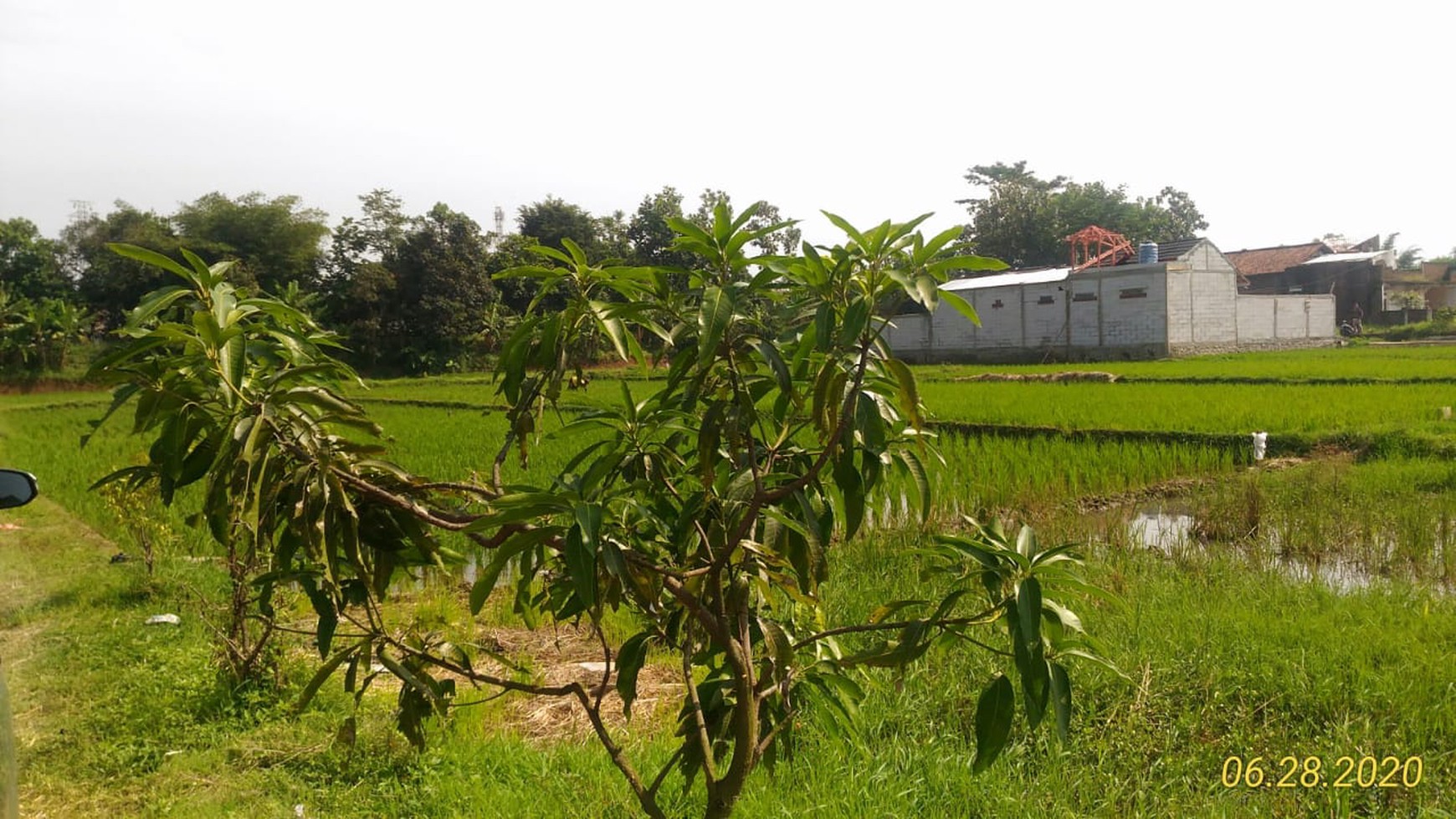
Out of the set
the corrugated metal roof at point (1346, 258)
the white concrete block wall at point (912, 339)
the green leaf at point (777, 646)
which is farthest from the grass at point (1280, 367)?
the green leaf at point (777, 646)

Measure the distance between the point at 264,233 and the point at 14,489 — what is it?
69.9 feet

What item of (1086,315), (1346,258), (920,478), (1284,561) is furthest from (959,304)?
(1346,258)

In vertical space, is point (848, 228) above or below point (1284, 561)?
above

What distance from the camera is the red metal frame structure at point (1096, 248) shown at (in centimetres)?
1730

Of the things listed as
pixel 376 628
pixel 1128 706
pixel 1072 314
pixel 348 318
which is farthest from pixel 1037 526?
pixel 348 318

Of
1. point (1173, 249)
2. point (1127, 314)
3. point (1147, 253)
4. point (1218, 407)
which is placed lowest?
point (1218, 407)

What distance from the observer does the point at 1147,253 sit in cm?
1950

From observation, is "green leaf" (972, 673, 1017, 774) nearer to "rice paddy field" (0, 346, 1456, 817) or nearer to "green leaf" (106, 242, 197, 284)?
"rice paddy field" (0, 346, 1456, 817)

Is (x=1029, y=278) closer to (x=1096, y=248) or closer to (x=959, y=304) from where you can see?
(x=1096, y=248)

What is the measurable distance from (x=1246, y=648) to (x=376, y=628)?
2.83 meters

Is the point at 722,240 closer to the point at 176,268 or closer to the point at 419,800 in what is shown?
the point at 176,268

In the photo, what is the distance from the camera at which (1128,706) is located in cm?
271

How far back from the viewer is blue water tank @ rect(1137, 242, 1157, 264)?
765 inches

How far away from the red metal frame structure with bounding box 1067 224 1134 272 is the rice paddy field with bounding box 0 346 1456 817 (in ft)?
38.5
